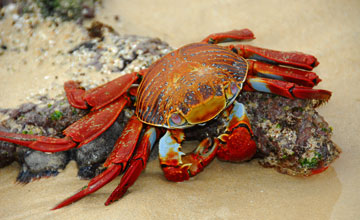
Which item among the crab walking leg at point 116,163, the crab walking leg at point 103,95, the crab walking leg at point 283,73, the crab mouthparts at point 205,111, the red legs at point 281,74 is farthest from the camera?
the crab walking leg at point 103,95

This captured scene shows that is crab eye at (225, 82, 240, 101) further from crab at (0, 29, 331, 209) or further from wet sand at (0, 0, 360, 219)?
wet sand at (0, 0, 360, 219)

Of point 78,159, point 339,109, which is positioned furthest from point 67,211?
point 339,109

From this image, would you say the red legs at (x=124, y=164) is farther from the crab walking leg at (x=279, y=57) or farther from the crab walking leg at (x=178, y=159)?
the crab walking leg at (x=279, y=57)

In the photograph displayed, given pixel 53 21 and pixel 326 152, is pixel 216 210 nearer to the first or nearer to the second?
pixel 326 152

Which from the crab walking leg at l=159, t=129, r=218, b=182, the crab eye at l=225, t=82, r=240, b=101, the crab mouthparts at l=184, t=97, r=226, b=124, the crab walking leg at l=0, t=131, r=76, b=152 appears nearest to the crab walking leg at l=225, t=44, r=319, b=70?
the crab eye at l=225, t=82, r=240, b=101

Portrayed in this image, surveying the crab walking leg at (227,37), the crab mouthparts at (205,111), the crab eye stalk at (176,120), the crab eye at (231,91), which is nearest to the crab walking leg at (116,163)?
the crab eye stalk at (176,120)

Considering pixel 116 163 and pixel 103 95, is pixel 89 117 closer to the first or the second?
pixel 103 95

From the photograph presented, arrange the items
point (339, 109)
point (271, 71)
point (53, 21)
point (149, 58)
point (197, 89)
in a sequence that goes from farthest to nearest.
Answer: point (53, 21) < point (149, 58) < point (339, 109) < point (271, 71) < point (197, 89)
